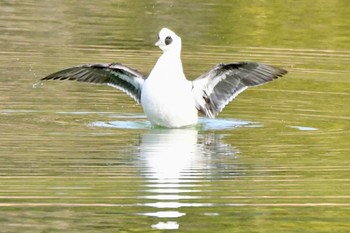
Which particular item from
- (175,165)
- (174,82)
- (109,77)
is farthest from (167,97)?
(175,165)

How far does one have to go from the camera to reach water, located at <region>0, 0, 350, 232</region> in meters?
11.0

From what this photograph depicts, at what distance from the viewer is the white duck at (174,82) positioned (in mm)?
15445

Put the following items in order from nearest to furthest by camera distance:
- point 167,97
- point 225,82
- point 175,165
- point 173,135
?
point 175,165
point 173,135
point 167,97
point 225,82

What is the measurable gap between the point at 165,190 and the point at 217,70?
4.48 metres

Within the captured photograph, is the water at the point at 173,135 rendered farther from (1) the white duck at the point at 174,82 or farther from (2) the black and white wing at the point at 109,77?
(2) the black and white wing at the point at 109,77

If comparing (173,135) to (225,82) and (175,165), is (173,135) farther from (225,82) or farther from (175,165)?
(175,165)

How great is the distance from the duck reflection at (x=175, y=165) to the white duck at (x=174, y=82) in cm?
22

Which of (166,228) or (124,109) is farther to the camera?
(124,109)

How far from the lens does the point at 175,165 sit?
13.0 meters

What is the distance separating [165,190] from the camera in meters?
11.8

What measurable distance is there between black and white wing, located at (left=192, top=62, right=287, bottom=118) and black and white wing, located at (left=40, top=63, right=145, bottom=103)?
64 centimetres

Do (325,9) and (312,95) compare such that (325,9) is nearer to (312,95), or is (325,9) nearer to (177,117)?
(312,95)

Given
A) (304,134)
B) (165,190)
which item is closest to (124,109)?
(304,134)

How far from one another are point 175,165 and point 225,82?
3.70m
